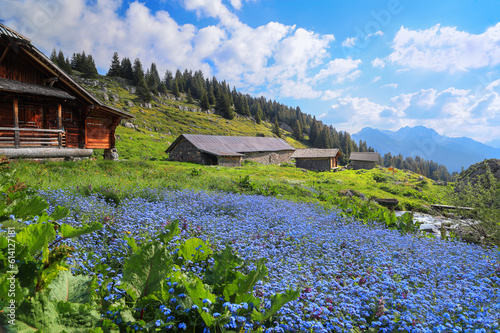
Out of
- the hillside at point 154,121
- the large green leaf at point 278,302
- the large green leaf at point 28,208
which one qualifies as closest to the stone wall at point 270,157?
the hillside at point 154,121

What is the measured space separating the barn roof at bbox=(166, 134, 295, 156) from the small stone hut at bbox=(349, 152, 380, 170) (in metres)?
20.7

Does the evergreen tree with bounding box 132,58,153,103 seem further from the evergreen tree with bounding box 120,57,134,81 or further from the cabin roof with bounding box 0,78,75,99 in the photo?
the cabin roof with bounding box 0,78,75,99

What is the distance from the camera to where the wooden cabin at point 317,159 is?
53.2 metres

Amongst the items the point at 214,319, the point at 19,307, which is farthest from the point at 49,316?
the point at 214,319

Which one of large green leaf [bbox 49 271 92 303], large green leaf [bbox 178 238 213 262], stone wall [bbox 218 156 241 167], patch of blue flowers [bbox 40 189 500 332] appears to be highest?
stone wall [bbox 218 156 241 167]

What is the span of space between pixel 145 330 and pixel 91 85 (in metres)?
91.1

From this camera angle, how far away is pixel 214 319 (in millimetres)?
2158

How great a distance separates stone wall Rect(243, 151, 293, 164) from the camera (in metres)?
48.9

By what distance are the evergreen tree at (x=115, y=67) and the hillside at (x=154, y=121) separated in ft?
17.8

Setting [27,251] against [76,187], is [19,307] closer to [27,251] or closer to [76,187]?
[27,251]

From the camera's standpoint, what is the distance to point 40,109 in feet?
53.6

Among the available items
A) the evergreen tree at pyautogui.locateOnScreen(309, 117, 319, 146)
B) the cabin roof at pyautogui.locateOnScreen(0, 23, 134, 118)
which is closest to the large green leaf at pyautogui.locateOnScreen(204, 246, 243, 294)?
the cabin roof at pyautogui.locateOnScreen(0, 23, 134, 118)

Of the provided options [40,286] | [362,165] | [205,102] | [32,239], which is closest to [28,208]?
[32,239]

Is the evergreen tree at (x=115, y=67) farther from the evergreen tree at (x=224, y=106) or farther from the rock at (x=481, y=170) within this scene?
the rock at (x=481, y=170)
